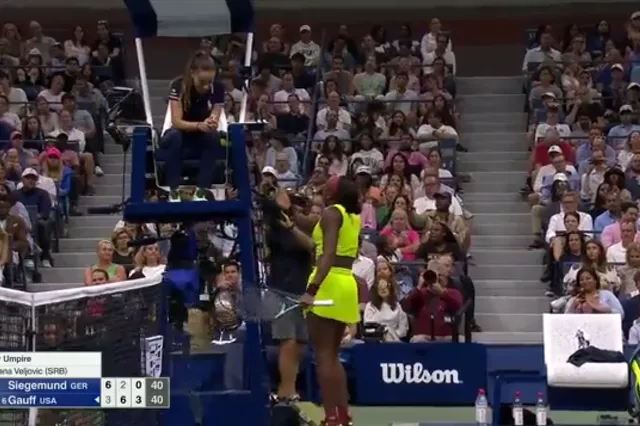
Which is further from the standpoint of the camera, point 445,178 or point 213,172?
point 445,178

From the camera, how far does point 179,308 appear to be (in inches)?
364

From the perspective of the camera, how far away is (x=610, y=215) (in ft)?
49.5

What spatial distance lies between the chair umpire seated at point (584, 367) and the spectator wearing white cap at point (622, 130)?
231 inches

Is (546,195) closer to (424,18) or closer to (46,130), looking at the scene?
(424,18)

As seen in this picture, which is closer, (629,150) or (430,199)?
(430,199)

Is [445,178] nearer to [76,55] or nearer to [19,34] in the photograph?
[76,55]

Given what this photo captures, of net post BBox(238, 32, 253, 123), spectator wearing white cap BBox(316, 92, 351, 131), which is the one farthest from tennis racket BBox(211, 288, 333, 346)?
spectator wearing white cap BBox(316, 92, 351, 131)

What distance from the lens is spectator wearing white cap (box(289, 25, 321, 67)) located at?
19734 millimetres

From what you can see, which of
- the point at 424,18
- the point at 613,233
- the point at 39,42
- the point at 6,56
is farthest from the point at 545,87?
the point at 6,56

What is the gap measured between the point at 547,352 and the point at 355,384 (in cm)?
205

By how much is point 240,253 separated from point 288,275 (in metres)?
1.09

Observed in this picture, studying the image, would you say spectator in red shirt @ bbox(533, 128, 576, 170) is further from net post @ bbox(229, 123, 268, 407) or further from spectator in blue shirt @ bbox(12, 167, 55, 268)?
net post @ bbox(229, 123, 268, 407)

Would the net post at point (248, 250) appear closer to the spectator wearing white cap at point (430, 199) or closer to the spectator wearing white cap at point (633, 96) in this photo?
the spectator wearing white cap at point (430, 199)

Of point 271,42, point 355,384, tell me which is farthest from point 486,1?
point 355,384
